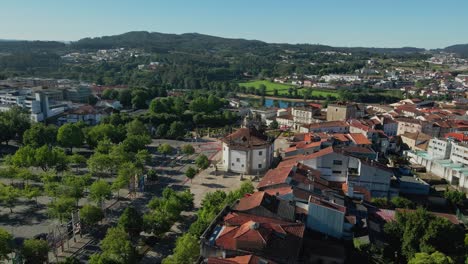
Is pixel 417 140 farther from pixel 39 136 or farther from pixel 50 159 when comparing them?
pixel 39 136

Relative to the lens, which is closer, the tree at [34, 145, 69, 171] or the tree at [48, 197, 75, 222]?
the tree at [48, 197, 75, 222]

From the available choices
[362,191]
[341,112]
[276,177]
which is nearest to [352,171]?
[362,191]

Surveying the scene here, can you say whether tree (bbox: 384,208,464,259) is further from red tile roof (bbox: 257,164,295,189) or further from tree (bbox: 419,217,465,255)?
red tile roof (bbox: 257,164,295,189)

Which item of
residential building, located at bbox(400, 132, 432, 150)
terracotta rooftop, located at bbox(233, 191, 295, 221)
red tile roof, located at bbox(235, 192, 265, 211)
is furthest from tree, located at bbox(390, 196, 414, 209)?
residential building, located at bbox(400, 132, 432, 150)

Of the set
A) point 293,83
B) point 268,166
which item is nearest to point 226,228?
point 268,166

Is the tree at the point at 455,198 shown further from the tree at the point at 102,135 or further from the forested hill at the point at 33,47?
the forested hill at the point at 33,47

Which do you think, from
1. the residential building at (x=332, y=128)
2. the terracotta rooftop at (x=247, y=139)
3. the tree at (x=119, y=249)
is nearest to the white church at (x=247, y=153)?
the terracotta rooftop at (x=247, y=139)

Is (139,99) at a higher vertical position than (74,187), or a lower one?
higher
